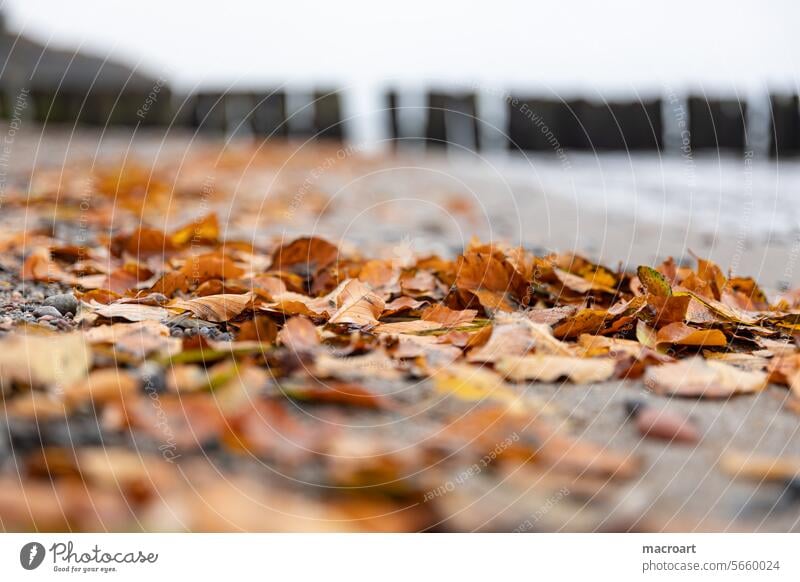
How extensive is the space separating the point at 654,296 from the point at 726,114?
5236mm

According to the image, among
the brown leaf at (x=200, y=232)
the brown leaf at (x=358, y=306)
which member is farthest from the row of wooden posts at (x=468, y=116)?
the brown leaf at (x=358, y=306)

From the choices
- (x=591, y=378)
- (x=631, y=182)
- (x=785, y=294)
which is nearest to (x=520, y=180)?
(x=631, y=182)

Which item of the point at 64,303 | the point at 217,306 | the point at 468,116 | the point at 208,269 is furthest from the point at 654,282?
the point at 468,116

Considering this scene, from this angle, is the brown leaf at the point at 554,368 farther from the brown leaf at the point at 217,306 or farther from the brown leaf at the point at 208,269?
the brown leaf at the point at 208,269

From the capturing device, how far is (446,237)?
7.44 feet

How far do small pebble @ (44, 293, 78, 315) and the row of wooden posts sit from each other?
433 centimetres

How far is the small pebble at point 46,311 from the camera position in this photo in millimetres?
1112

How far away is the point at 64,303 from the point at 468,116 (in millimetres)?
4855

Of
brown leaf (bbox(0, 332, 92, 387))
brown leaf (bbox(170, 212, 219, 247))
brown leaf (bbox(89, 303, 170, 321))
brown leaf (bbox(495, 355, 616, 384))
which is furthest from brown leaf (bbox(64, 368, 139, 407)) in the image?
brown leaf (bbox(170, 212, 219, 247))

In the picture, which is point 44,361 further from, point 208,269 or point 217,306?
point 208,269

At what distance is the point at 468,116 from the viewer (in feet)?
18.8
